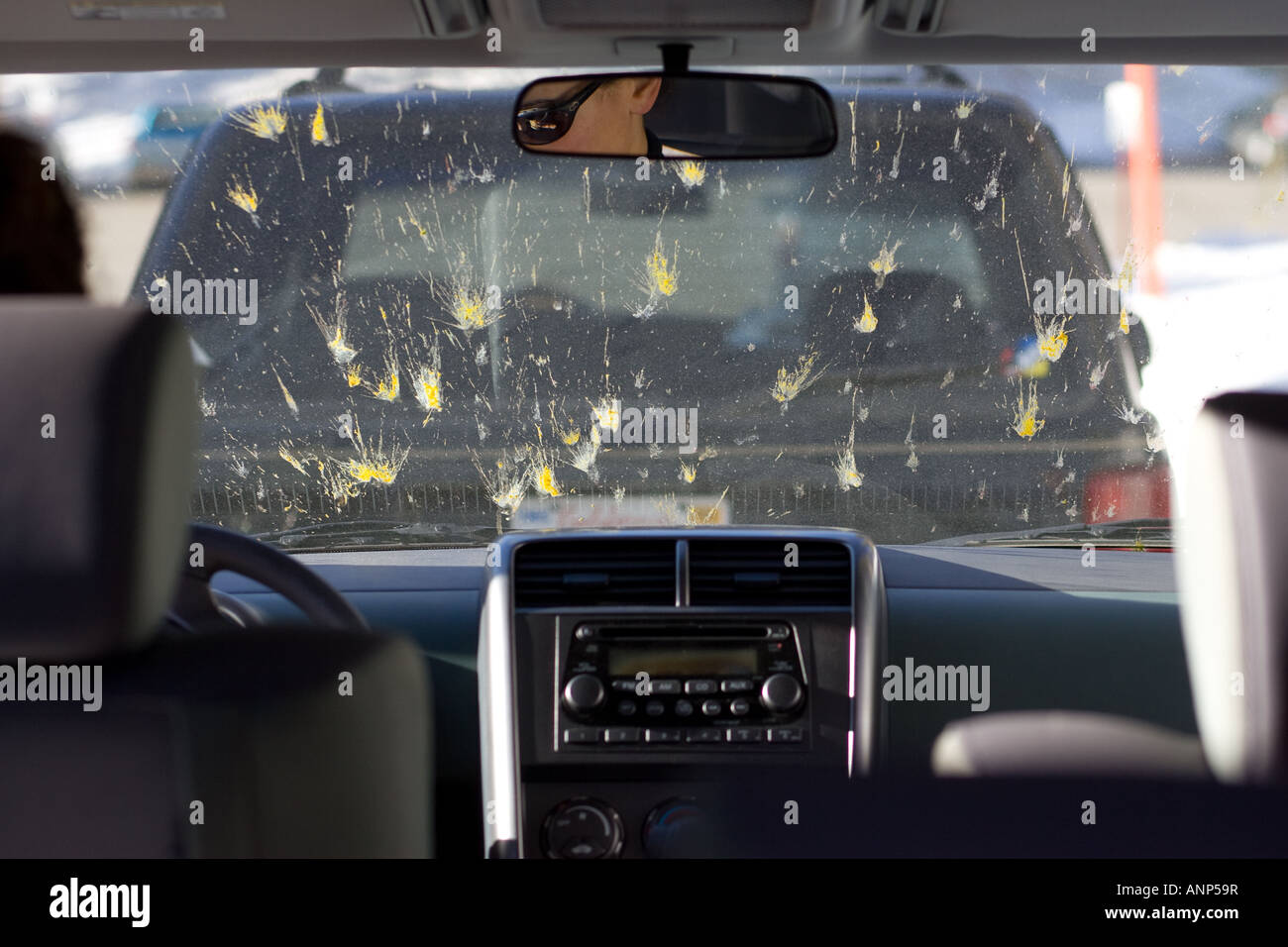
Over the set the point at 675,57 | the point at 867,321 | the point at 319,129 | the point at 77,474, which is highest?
the point at 319,129

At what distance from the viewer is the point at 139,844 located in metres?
1.57

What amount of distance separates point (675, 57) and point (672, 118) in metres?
0.13

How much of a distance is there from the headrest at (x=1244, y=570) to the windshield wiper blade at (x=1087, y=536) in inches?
49.2

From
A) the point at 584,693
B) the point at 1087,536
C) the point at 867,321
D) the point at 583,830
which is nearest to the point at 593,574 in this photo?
the point at 584,693

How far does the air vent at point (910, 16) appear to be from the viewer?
2.42 metres

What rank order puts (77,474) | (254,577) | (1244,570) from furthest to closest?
(254,577) < (1244,570) < (77,474)

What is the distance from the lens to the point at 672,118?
262cm

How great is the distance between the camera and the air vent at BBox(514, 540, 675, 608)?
274 centimetres

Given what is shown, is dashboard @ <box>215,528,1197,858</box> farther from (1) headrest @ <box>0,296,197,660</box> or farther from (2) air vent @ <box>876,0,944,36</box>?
(1) headrest @ <box>0,296,197,660</box>

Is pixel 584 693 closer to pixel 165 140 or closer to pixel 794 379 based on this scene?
pixel 794 379

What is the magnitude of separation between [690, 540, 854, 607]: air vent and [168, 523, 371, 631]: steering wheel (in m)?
0.69

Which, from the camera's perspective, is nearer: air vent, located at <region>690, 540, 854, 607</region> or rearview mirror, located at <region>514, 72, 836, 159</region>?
rearview mirror, located at <region>514, 72, 836, 159</region>

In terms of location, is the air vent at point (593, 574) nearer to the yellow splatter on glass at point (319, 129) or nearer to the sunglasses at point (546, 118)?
the sunglasses at point (546, 118)

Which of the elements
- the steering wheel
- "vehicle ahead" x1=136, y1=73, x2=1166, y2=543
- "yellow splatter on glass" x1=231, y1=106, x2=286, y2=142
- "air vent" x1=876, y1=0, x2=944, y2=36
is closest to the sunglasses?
"vehicle ahead" x1=136, y1=73, x2=1166, y2=543
